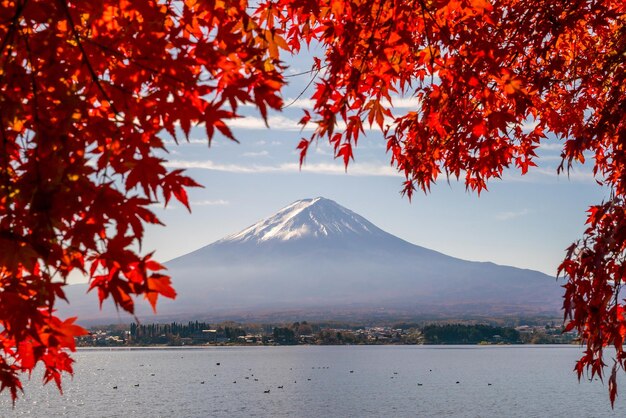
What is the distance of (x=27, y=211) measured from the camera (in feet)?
11.4

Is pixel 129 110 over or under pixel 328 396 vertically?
over

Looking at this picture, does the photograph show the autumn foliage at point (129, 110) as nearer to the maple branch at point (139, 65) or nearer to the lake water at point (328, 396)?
the maple branch at point (139, 65)

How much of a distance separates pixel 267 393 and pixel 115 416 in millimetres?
28121

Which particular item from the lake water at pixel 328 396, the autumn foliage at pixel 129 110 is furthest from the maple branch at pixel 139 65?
the lake water at pixel 328 396

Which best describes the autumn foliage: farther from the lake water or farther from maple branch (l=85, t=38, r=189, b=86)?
the lake water

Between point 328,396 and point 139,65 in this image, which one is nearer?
point 139,65

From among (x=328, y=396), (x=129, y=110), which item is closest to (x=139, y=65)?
(x=129, y=110)

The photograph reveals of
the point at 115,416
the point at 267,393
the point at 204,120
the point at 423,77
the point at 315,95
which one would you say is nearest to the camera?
the point at 204,120

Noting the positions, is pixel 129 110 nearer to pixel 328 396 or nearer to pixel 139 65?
pixel 139 65

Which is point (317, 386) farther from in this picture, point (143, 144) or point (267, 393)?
point (143, 144)

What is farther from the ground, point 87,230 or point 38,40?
point 38,40

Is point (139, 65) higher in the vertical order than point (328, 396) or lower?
higher

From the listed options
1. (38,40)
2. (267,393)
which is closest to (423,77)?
(38,40)

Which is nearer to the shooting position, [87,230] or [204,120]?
[87,230]
